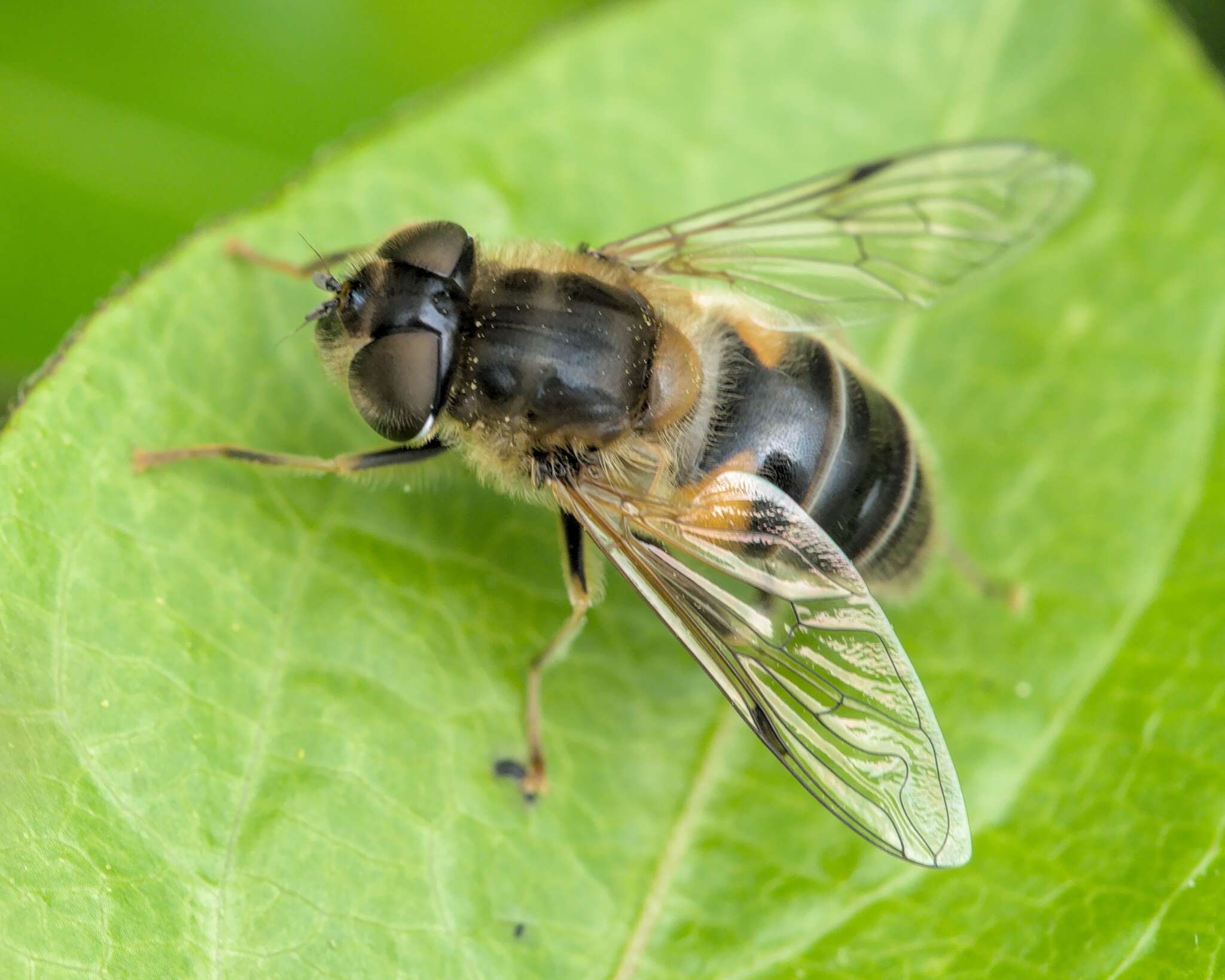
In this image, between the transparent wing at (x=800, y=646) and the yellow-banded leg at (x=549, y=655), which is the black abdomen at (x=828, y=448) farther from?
the yellow-banded leg at (x=549, y=655)

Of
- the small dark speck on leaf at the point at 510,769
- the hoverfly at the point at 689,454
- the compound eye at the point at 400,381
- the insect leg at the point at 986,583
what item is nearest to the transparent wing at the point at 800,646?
the hoverfly at the point at 689,454

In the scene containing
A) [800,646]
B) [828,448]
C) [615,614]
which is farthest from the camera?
[615,614]

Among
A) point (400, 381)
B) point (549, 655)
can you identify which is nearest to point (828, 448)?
point (549, 655)

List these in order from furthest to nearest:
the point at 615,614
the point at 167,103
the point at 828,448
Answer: the point at 167,103 → the point at 615,614 → the point at 828,448

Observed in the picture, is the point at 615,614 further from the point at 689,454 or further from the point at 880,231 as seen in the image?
the point at 880,231

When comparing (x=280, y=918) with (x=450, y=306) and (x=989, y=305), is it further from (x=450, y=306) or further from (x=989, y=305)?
(x=989, y=305)

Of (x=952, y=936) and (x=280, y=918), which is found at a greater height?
(x=952, y=936)

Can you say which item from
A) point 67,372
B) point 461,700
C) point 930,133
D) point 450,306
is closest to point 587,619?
point 461,700
